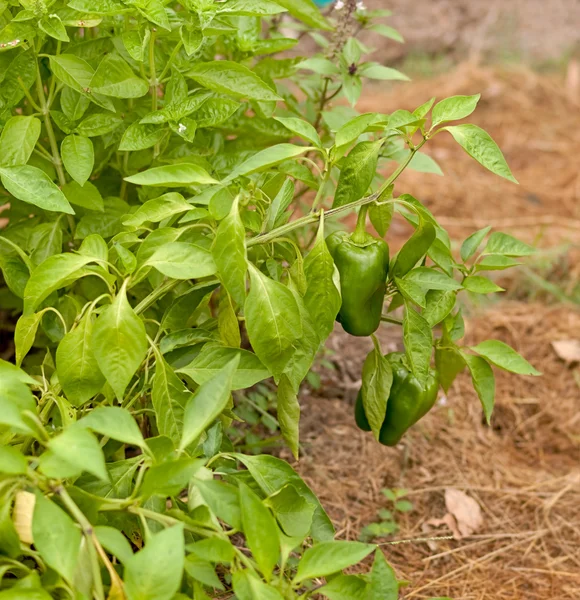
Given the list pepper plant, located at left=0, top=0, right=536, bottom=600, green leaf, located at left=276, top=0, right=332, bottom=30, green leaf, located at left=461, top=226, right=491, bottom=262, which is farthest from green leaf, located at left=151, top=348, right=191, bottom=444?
green leaf, located at left=276, top=0, right=332, bottom=30

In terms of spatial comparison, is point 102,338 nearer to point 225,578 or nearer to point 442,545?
point 225,578

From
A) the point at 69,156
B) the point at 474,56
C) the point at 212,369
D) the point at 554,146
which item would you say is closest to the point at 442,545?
the point at 212,369

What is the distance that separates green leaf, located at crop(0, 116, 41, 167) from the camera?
127cm

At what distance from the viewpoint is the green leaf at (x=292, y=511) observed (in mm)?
1064

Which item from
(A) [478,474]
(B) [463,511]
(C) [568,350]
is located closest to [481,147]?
(B) [463,511]

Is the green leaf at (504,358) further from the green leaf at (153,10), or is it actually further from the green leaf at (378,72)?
the green leaf at (153,10)

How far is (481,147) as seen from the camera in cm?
114

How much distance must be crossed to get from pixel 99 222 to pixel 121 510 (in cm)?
62

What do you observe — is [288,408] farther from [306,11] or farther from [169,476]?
[306,11]

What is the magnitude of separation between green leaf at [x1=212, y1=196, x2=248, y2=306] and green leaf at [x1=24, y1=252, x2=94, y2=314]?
0.18 metres

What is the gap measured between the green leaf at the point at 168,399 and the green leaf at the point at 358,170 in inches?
14.3

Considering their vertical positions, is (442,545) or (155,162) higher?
(155,162)

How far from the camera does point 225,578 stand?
4.32 ft

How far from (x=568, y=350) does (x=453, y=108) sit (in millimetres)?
1483
